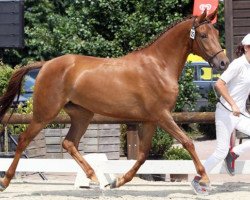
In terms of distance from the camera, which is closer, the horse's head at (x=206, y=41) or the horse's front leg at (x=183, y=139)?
the horse's front leg at (x=183, y=139)

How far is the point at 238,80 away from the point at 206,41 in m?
0.53

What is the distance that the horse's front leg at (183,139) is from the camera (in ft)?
28.3

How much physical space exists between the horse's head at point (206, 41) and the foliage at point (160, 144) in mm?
3504

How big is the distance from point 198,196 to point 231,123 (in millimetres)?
847

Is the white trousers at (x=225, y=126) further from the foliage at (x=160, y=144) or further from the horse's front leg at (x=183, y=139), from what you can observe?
the foliage at (x=160, y=144)

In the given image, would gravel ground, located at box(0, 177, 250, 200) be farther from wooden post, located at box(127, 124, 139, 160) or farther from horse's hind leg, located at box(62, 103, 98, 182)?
wooden post, located at box(127, 124, 139, 160)

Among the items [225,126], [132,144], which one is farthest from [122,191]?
[132,144]

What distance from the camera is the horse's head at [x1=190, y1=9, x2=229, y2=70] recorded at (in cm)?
874

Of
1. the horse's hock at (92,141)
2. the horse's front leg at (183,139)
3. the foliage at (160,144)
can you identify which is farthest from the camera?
the horse's hock at (92,141)

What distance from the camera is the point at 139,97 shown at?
8.91 m

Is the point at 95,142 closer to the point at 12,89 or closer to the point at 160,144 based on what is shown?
the point at 160,144

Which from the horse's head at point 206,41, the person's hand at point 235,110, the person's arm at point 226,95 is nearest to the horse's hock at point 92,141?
the horse's head at point 206,41

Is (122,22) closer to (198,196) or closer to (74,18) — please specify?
(74,18)

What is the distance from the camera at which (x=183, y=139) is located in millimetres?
8656
